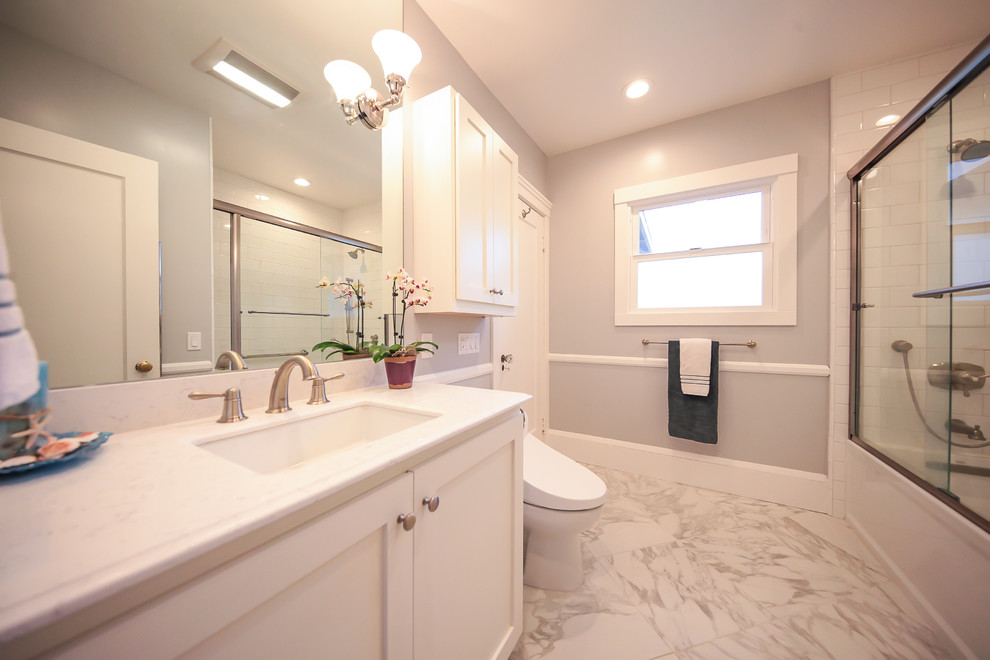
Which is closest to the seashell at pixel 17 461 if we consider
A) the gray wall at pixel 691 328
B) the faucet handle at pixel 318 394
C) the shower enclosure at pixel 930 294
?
the faucet handle at pixel 318 394

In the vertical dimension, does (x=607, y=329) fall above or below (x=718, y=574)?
above

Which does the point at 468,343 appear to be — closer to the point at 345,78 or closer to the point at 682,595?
the point at 345,78

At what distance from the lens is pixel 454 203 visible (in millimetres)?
1324

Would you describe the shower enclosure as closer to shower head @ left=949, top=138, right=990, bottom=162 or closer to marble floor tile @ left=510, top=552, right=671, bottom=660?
shower head @ left=949, top=138, right=990, bottom=162

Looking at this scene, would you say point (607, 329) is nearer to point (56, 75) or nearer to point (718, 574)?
point (718, 574)

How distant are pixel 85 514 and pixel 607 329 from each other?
8.08 feet

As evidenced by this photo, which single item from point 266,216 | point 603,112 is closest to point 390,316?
point 266,216

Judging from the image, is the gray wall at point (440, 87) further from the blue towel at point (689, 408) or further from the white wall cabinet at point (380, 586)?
the blue towel at point (689, 408)

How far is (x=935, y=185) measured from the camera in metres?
1.44

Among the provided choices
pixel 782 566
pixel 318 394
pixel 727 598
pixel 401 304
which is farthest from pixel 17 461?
pixel 782 566

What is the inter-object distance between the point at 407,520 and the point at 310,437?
425 millimetres

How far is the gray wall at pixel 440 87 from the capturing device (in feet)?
4.71

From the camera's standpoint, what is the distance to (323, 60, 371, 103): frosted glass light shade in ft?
3.61

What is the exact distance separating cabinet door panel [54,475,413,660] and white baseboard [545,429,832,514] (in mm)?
2069
